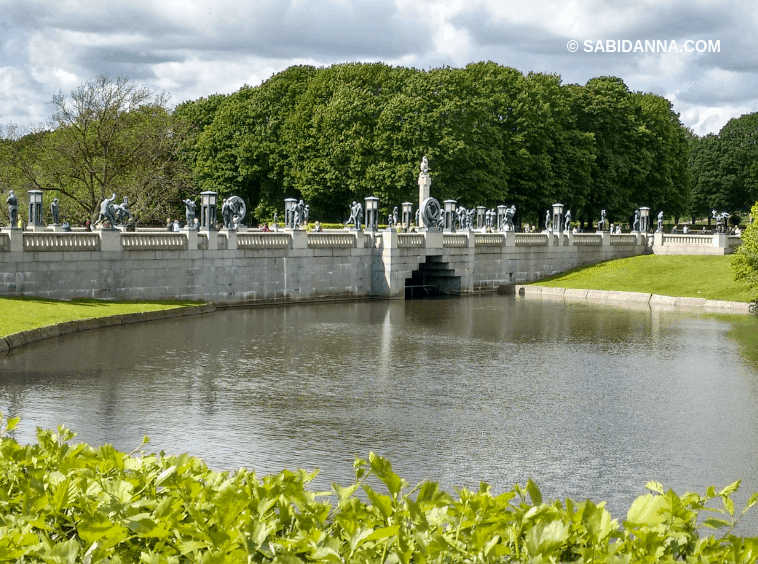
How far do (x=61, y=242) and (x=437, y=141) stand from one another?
3855 centimetres

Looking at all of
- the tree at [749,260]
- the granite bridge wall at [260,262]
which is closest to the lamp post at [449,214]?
the granite bridge wall at [260,262]

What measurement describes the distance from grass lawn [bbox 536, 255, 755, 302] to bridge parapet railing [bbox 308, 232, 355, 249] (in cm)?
1458

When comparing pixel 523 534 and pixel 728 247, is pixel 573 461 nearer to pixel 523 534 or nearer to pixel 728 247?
pixel 523 534

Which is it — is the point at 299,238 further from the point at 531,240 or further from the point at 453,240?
the point at 531,240

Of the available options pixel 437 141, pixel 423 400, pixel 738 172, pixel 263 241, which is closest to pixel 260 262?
pixel 263 241

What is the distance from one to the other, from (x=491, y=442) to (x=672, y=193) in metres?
77.8

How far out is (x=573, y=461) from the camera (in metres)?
16.5

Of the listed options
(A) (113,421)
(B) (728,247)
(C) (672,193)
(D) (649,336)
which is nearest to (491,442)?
(A) (113,421)

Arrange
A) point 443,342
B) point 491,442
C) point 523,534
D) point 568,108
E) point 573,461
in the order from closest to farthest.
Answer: point 523,534 → point 573,461 → point 491,442 → point 443,342 → point 568,108

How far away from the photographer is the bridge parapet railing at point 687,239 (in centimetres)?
6512

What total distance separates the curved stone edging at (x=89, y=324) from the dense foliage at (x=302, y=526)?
2260cm

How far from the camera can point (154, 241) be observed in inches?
1718

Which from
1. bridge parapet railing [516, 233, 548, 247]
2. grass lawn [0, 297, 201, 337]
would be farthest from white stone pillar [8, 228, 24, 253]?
bridge parapet railing [516, 233, 548, 247]

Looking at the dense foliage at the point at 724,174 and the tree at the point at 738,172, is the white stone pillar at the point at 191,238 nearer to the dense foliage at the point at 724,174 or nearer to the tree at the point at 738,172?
the dense foliage at the point at 724,174
